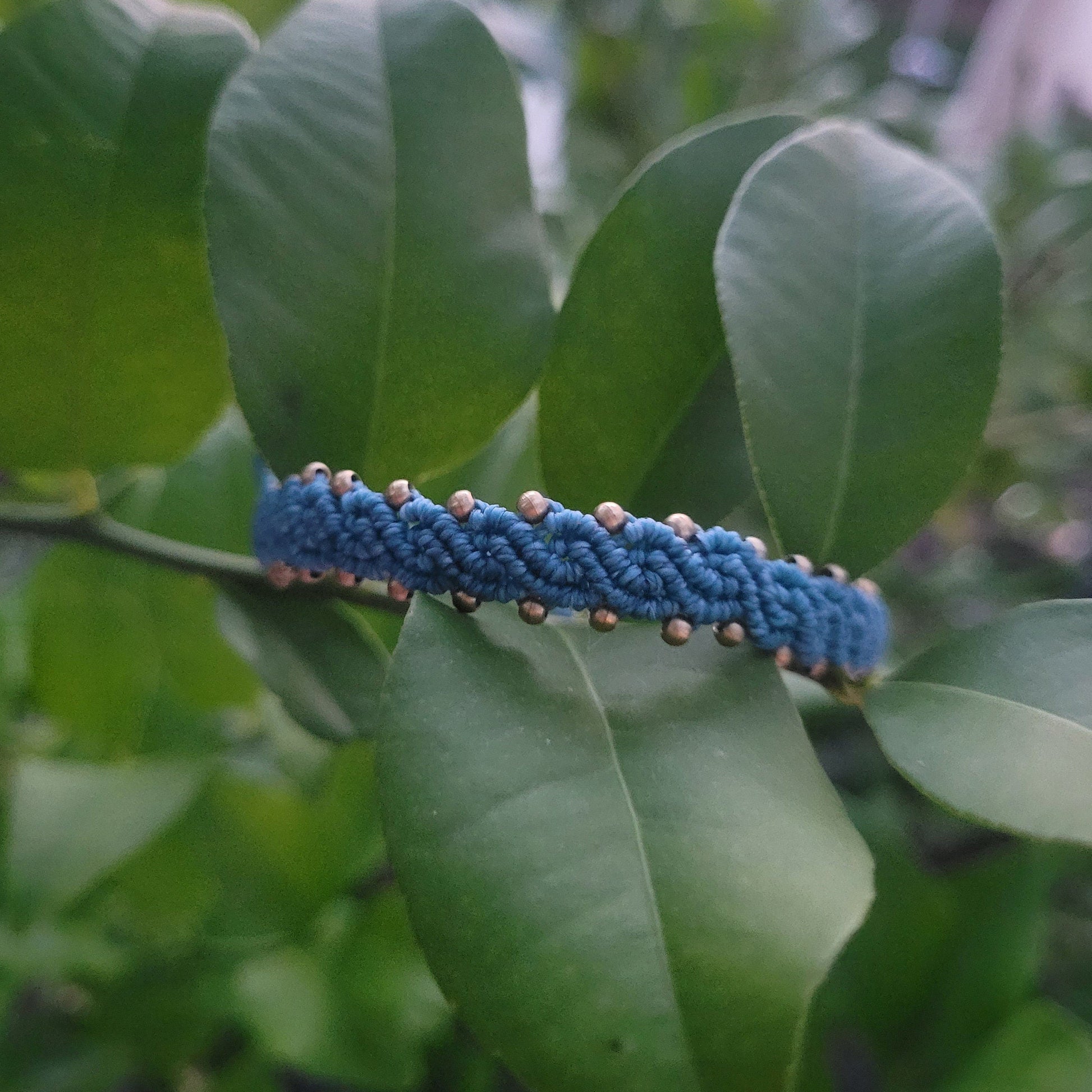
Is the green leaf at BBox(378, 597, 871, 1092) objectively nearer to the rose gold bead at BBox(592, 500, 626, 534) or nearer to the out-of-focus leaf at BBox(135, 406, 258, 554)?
the rose gold bead at BBox(592, 500, 626, 534)

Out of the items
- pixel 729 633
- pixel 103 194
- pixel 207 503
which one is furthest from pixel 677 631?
pixel 207 503

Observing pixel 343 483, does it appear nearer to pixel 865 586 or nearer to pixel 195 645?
pixel 865 586

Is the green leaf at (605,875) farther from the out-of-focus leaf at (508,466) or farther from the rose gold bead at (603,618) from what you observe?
the out-of-focus leaf at (508,466)

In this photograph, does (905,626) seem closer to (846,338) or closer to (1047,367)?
(1047,367)

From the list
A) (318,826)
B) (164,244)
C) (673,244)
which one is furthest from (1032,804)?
(318,826)

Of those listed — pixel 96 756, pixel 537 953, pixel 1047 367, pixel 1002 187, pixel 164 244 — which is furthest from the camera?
pixel 1047 367

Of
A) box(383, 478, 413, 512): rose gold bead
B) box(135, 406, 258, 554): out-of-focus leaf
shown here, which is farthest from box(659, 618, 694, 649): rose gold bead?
box(135, 406, 258, 554): out-of-focus leaf
